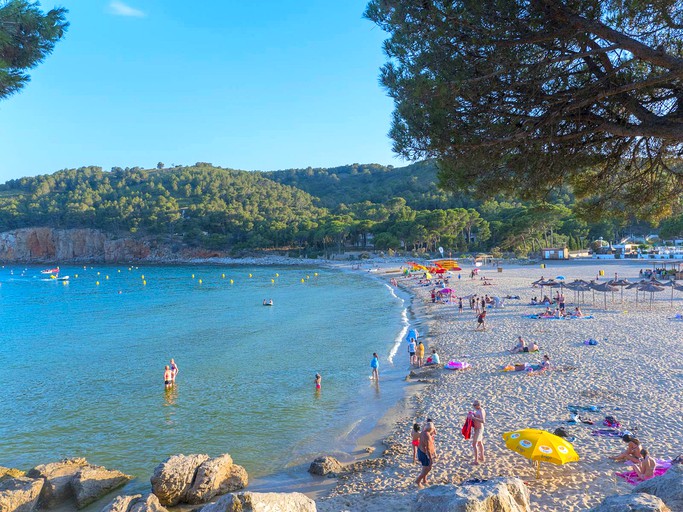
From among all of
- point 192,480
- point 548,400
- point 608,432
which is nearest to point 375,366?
point 548,400

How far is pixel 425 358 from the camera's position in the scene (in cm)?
1684

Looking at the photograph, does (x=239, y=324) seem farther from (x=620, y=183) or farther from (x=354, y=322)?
(x=620, y=183)

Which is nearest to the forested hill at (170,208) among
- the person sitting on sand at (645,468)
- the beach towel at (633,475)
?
the beach towel at (633,475)

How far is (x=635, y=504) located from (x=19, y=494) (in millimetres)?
8803

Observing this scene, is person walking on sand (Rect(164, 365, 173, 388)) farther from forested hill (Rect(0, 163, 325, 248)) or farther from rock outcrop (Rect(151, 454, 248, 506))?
forested hill (Rect(0, 163, 325, 248))

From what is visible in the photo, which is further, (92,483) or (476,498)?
(92,483)

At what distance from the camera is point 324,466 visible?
8789 millimetres

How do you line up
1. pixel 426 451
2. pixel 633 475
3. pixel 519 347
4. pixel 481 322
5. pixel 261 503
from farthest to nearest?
pixel 481 322 < pixel 519 347 < pixel 426 451 < pixel 633 475 < pixel 261 503

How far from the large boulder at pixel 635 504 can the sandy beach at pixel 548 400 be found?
335 centimetres

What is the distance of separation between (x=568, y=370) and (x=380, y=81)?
1102 centimetres

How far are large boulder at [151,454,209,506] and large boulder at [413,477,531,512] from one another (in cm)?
490

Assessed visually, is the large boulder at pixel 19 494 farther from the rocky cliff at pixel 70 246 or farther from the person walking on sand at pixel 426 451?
the rocky cliff at pixel 70 246

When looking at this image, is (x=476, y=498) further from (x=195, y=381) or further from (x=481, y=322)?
(x=481, y=322)

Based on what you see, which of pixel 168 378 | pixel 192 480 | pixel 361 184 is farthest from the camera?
pixel 361 184
